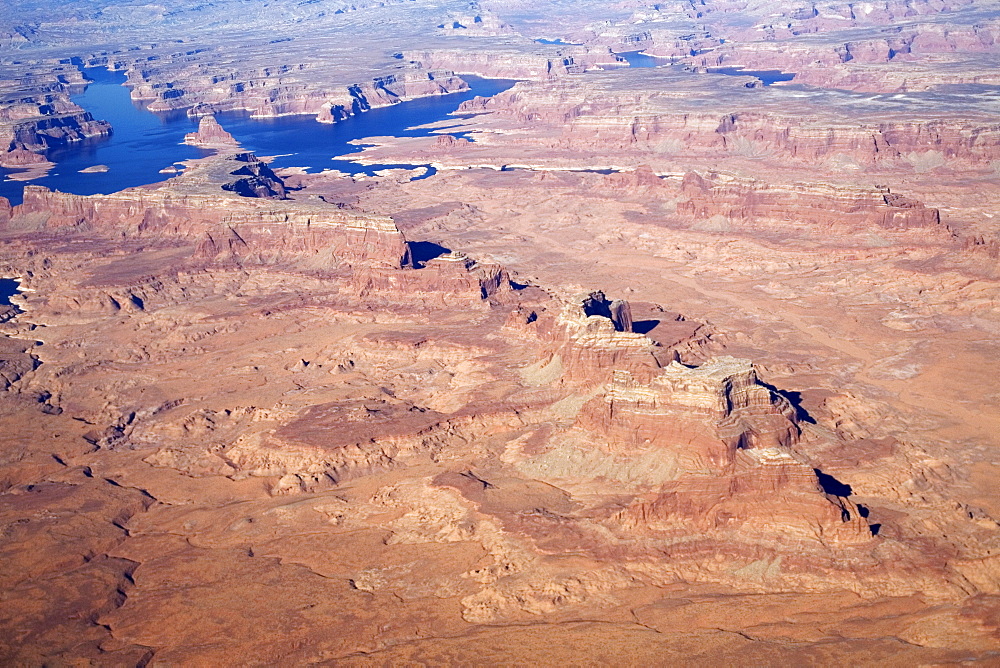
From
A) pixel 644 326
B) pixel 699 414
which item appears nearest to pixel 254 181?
pixel 644 326

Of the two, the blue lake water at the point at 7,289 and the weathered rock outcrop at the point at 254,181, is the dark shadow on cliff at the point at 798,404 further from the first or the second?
the weathered rock outcrop at the point at 254,181

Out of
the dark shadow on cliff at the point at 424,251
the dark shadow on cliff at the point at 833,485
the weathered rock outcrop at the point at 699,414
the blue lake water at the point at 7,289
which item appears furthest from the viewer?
the dark shadow on cliff at the point at 424,251

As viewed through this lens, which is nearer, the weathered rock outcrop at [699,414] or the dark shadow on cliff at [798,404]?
the weathered rock outcrop at [699,414]

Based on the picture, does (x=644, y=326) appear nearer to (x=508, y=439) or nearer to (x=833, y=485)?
(x=508, y=439)

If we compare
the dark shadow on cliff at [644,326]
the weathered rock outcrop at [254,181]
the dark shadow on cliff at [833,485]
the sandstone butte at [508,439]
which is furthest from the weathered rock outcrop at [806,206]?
the dark shadow on cliff at [833,485]

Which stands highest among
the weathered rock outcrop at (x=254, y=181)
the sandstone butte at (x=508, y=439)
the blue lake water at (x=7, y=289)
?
the weathered rock outcrop at (x=254, y=181)
